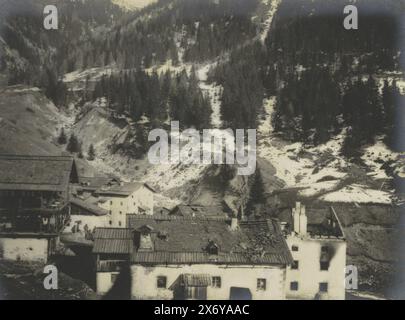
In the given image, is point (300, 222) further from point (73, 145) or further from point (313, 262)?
point (73, 145)

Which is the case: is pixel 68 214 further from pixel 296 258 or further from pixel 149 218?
pixel 296 258

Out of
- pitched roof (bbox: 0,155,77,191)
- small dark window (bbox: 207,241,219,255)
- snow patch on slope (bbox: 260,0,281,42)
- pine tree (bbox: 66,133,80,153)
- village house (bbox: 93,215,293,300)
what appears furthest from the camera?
snow patch on slope (bbox: 260,0,281,42)

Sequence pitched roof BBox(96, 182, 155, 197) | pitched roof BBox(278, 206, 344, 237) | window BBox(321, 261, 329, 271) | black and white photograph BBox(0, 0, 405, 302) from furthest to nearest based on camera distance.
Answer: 1. pitched roof BBox(96, 182, 155, 197)
2. pitched roof BBox(278, 206, 344, 237)
3. window BBox(321, 261, 329, 271)
4. black and white photograph BBox(0, 0, 405, 302)

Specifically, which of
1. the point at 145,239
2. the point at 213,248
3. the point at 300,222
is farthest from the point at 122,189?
the point at 300,222

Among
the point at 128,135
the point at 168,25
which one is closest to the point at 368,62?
the point at 168,25

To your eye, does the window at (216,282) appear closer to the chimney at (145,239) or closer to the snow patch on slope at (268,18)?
the chimney at (145,239)

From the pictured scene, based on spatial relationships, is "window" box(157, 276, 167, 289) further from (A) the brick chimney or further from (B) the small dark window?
(A) the brick chimney

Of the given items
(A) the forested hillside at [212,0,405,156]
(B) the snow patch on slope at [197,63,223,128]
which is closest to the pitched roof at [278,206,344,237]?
(A) the forested hillside at [212,0,405,156]
